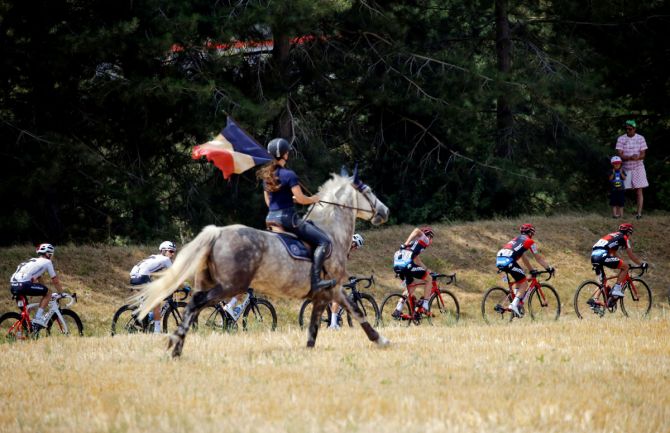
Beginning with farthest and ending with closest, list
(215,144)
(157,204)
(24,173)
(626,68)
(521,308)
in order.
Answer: (626,68), (157,204), (24,173), (521,308), (215,144)

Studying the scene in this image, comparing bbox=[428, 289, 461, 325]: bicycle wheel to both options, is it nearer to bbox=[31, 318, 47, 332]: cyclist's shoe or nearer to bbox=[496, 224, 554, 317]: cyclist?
bbox=[496, 224, 554, 317]: cyclist

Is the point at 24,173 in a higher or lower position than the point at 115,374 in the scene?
higher

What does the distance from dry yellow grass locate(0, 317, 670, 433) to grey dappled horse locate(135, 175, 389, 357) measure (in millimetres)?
672

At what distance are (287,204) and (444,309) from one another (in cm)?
861

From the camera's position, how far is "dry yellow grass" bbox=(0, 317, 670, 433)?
8.58m

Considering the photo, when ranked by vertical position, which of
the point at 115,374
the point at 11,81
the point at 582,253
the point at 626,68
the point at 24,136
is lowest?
the point at 115,374

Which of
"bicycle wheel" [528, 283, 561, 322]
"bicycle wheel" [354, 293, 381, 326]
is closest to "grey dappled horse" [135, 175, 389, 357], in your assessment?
"bicycle wheel" [354, 293, 381, 326]

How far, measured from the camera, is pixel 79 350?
13.5 metres

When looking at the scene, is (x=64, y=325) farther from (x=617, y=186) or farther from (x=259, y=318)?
(x=617, y=186)

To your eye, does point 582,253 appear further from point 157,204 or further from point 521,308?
point 157,204

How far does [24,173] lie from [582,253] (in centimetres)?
1329

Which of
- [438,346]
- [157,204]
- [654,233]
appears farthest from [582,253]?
[438,346]

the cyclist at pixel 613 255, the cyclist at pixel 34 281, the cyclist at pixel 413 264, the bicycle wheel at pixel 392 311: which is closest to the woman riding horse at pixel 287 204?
the cyclist at pixel 34 281

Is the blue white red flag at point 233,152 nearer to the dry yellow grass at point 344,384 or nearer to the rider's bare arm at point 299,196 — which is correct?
the rider's bare arm at point 299,196
